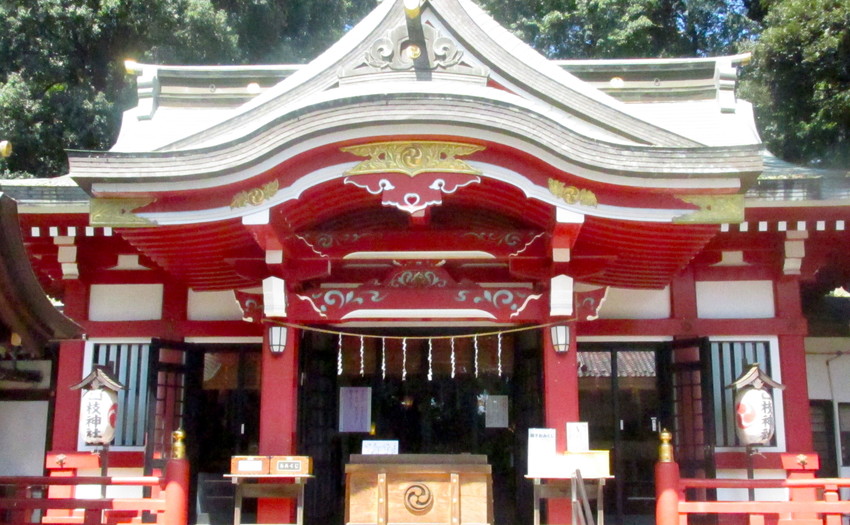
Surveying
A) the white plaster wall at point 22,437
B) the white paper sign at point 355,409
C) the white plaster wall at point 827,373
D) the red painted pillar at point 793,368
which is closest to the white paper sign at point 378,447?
the white paper sign at point 355,409

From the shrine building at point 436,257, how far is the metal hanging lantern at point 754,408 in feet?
1.74

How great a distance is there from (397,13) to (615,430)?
5.29m

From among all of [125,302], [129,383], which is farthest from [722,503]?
[125,302]

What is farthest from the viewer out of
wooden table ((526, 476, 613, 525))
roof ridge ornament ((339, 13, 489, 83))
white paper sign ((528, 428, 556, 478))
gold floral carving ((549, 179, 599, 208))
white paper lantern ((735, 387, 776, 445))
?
roof ridge ornament ((339, 13, 489, 83))

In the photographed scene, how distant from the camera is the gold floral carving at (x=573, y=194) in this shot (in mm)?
7305

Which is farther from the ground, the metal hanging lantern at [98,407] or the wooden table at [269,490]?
the metal hanging lantern at [98,407]

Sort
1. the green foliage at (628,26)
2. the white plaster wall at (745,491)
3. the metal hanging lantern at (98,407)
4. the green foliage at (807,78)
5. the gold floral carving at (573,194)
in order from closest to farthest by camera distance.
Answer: the gold floral carving at (573,194) → the metal hanging lantern at (98,407) → the white plaster wall at (745,491) → the green foliage at (807,78) → the green foliage at (628,26)

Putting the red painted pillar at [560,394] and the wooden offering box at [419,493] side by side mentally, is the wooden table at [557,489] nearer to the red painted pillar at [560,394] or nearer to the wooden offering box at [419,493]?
the red painted pillar at [560,394]

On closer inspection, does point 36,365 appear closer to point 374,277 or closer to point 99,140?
point 374,277

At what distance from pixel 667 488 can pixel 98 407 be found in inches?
215

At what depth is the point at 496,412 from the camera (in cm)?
1038

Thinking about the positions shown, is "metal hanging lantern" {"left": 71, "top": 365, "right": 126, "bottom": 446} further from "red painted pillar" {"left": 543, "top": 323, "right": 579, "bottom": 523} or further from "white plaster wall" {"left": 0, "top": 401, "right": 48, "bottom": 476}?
"red painted pillar" {"left": 543, "top": 323, "right": 579, "bottom": 523}

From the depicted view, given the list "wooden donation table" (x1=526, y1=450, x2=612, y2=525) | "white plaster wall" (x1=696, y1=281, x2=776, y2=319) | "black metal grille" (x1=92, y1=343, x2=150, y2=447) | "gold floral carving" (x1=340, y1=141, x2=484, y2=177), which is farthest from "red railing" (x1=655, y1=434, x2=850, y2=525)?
"black metal grille" (x1=92, y1=343, x2=150, y2=447)

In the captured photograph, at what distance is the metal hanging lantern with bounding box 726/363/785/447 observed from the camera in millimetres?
8148
